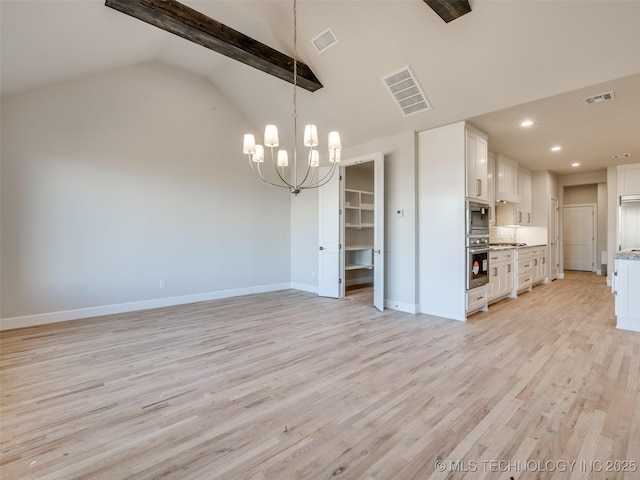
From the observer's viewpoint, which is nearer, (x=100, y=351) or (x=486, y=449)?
(x=486, y=449)

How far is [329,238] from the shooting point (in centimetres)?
599

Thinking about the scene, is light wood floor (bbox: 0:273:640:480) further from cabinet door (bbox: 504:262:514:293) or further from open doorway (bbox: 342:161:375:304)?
open doorway (bbox: 342:161:375:304)

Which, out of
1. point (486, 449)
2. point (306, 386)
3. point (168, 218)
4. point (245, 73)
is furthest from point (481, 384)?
point (245, 73)

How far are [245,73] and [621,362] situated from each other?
20.7 feet

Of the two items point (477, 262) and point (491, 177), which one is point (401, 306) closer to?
point (477, 262)

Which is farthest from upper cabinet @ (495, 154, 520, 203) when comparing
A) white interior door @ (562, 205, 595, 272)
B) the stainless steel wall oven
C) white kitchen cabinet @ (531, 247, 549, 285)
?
white interior door @ (562, 205, 595, 272)

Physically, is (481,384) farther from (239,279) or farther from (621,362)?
(239,279)

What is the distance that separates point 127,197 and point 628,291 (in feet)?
24.0

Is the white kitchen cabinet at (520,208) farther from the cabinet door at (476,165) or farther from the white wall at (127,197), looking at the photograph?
the white wall at (127,197)

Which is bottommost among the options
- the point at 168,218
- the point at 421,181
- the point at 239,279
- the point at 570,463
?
the point at 570,463

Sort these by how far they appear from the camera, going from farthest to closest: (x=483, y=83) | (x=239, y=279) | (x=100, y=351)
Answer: (x=239, y=279), (x=483, y=83), (x=100, y=351)

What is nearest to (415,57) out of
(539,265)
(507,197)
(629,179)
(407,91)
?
(407,91)

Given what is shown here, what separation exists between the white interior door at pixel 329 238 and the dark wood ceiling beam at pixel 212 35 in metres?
1.85

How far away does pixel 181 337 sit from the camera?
371 cm
